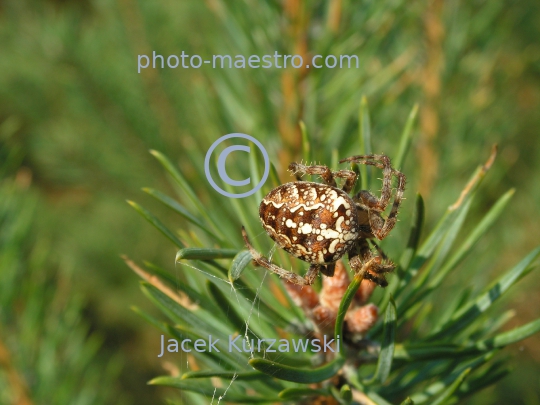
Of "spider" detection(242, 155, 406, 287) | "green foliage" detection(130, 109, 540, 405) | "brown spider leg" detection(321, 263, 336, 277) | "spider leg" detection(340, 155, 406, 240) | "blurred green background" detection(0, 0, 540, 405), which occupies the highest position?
"blurred green background" detection(0, 0, 540, 405)

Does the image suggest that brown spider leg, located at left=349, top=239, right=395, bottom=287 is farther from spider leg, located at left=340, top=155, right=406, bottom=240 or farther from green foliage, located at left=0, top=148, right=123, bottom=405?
green foliage, located at left=0, top=148, right=123, bottom=405

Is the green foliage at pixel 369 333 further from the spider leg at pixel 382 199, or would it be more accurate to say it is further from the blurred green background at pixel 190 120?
the blurred green background at pixel 190 120

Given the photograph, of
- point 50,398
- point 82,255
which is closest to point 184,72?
point 82,255

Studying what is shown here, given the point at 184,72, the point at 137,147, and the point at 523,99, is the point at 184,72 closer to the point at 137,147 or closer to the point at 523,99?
the point at 137,147

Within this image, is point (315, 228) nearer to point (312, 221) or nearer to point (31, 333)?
point (312, 221)

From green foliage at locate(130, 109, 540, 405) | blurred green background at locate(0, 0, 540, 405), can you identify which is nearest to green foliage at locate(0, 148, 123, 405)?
blurred green background at locate(0, 0, 540, 405)

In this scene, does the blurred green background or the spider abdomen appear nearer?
the spider abdomen
